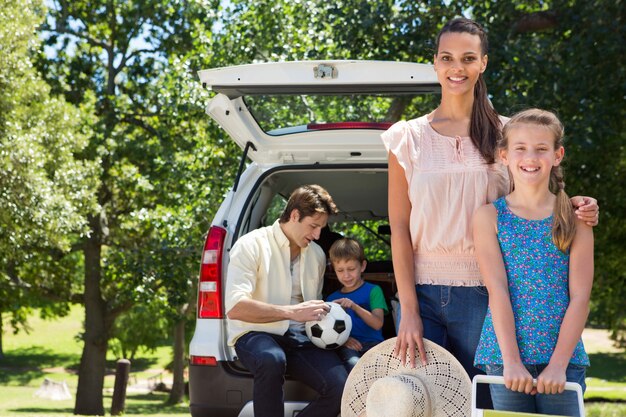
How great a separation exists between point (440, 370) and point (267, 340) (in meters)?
1.55

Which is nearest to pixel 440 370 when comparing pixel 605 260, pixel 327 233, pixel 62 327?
pixel 327 233

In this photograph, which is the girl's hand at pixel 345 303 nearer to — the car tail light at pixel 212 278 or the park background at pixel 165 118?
the car tail light at pixel 212 278

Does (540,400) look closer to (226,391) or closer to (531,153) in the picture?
(531,153)

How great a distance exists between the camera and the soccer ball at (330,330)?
193 inches

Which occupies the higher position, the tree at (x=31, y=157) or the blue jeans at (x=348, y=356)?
the tree at (x=31, y=157)

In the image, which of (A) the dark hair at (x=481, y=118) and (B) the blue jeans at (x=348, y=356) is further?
(B) the blue jeans at (x=348, y=356)

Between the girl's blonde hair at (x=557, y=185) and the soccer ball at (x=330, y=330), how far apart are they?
73.3 inches

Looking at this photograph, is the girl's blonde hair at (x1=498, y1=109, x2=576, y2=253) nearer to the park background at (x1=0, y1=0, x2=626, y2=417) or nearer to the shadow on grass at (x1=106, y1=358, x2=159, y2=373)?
the park background at (x1=0, y1=0, x2=626, y2=417)

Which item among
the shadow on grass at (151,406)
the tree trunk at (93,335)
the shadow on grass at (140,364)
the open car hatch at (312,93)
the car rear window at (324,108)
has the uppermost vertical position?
the car rear window at (324,108)

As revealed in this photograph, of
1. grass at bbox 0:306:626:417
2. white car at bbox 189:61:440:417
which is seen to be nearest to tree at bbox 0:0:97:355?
Result: grass at bbox 0:306:626:417

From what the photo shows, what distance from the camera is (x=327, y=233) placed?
6383 millimetres

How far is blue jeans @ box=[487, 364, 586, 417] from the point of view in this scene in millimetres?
3018

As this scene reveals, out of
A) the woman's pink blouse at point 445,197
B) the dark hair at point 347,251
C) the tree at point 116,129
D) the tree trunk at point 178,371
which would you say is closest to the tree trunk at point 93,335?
the tree at point 116,129

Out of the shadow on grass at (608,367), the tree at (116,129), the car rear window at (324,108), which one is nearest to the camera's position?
the car rear window at (324,108)
